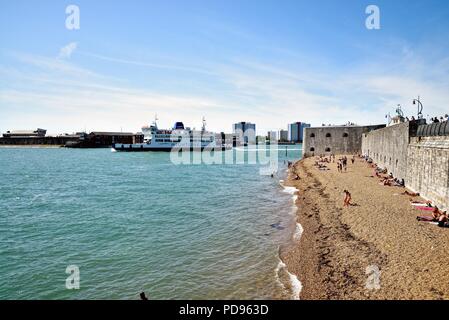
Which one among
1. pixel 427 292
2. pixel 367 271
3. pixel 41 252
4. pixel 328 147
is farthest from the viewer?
pixel 328 147

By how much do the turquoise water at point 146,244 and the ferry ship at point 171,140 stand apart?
77.8m

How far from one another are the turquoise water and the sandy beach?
4.40 ft

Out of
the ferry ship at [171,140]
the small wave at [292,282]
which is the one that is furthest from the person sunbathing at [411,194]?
the ferry ship at [171,140]

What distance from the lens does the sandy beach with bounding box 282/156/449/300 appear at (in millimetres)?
10133

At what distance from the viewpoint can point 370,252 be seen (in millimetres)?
12961

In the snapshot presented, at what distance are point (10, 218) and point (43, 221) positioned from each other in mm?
3086

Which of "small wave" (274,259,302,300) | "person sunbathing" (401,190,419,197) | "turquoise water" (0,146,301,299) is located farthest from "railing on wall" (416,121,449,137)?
"small wave" (274,259,302,300)

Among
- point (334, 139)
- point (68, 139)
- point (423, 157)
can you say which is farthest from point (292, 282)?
point (68, 139)

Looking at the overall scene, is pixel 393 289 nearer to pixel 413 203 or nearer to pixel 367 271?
pixel 367 271

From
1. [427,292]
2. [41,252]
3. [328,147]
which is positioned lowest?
[41,252]

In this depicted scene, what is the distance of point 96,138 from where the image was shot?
495ft

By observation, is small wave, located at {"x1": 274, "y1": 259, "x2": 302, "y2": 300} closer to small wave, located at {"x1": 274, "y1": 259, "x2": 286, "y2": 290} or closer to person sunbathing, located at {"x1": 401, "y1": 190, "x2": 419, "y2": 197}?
small wave, located at {"x1": 274, "y1": 259, "x2": 286, "y2": 290}

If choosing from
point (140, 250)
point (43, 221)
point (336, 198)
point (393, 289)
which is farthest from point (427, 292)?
point (43, 221)

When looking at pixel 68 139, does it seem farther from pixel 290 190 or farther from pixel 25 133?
pixel 290 190
